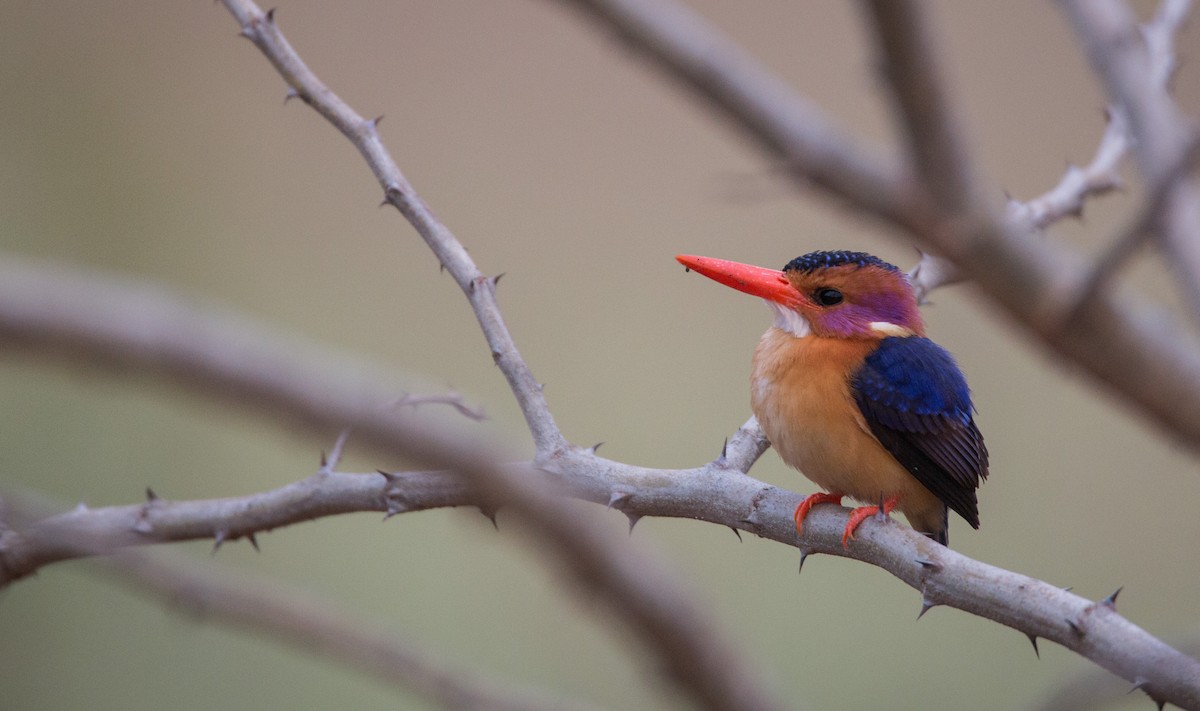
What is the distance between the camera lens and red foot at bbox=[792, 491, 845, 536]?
1.03 m

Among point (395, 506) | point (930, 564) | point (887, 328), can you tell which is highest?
point (887, 328)

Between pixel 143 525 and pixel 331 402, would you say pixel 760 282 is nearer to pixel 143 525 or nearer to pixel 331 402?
pixel 143 525

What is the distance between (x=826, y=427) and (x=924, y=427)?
0.11 meters

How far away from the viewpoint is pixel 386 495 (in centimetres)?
100

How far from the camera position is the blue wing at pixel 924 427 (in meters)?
1.25

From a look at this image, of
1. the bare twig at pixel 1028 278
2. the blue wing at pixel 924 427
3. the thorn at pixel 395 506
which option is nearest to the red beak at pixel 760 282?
the blue wing at pixel 924 427

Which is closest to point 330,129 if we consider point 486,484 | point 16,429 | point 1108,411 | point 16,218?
point 16,218

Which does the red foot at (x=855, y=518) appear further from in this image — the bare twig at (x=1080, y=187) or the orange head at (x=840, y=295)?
the bare twig at (x=1080, y=187)

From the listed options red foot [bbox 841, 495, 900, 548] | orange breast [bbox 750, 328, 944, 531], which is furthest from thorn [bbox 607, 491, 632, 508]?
orange breast [bbox 750, 328, 944, 531]

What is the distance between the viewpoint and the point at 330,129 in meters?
2.79

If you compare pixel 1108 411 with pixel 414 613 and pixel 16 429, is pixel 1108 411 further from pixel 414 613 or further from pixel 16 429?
pixel 16 429

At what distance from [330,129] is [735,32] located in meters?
1.04

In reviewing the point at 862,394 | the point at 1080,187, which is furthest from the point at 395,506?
the point at 1080,187

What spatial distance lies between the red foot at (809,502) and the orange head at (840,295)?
0.76ft
